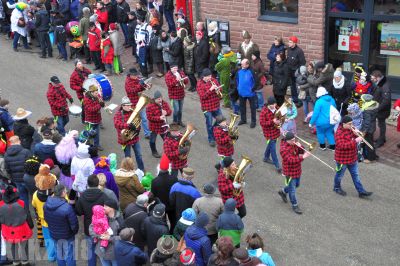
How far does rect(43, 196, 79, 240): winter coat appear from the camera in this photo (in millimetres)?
9312

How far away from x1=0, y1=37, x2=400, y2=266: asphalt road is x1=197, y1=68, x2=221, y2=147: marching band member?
20.7 inches

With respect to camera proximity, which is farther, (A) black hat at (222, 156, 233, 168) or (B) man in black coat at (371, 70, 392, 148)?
(B) man in black coat at (371, 70, 392, 148)

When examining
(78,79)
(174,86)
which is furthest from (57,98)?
(174,86)

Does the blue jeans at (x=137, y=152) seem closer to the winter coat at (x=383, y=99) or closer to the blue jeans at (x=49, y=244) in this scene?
the blue jeans at (x=49, y=244)

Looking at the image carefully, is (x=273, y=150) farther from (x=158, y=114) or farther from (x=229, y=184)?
(x=229, y=184)

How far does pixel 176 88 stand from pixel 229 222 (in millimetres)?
6087

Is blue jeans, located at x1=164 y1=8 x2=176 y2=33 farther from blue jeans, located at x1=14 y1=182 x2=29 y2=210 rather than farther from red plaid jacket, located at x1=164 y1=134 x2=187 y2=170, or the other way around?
blue jeans, located at x1=14 y1=182 x2=29 y2=210

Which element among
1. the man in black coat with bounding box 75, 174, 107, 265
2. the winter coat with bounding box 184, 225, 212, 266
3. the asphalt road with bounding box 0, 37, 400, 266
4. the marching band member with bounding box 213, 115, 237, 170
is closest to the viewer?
the winter coat with bounding box 184, 225, 212, 266

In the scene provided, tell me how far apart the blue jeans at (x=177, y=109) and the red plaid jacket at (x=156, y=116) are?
151 cm

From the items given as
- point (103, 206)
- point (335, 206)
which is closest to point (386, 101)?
point (335, 206)

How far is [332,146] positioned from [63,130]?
6207mm

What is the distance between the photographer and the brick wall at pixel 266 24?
16.6 m

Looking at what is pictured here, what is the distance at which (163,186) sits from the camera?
10180 mm

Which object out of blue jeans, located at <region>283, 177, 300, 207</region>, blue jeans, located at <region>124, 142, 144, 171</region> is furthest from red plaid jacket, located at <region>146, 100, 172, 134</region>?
blue jeans, located at <region>283, 177, 300, 207</region>
